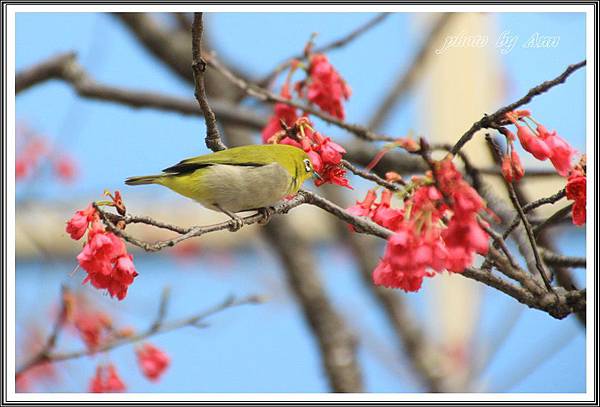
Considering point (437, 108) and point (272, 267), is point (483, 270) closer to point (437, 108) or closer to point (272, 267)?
point (272, 267)

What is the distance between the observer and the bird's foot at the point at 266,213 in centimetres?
155

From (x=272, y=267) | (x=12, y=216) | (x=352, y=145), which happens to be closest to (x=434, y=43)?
(x=352, y=145)

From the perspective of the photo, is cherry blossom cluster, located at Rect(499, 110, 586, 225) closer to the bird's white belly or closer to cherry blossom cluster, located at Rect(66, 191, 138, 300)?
the bird's white belly

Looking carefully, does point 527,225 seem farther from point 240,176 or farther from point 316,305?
point 316,305

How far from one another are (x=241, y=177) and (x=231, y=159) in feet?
0.14

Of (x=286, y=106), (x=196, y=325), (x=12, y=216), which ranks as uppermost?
(x=286, y=106)

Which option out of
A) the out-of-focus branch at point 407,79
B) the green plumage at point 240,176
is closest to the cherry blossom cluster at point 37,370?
the out-of-focus branch at point 407,79

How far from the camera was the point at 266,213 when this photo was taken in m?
1.58

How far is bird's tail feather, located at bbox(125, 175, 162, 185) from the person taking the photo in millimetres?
1428

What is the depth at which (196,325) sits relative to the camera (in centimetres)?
211

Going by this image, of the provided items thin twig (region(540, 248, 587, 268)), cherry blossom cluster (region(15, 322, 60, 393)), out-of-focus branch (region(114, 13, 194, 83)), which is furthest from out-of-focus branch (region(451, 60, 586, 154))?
cherry blossom cluster (region(15, 322, 60, 393))

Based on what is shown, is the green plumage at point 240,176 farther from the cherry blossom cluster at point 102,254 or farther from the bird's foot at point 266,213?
the cherry blossom cluster at point 102,254

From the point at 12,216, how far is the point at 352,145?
1.20 metres

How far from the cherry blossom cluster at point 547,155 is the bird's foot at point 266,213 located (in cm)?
49
